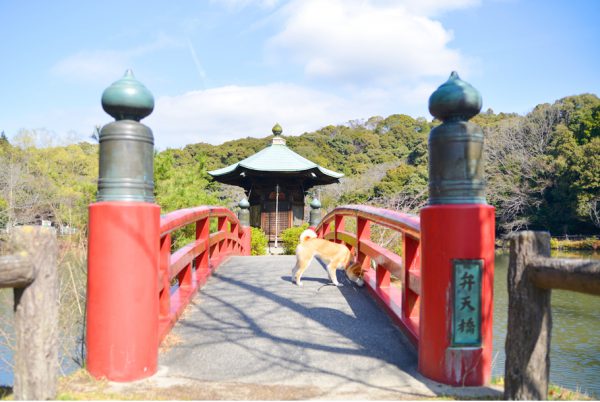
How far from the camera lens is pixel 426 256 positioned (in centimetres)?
293

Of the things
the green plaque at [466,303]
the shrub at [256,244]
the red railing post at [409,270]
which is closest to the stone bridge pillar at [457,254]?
the green plaque at [466,303]

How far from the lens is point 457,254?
9.11 feet

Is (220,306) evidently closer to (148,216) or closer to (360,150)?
(148,216)

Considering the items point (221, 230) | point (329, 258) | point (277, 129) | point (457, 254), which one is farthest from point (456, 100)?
point (277, 129)

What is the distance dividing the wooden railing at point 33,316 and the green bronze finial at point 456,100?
2347 millimetres

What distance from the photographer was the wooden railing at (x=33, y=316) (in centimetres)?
228

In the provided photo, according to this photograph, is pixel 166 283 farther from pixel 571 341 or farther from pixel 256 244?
pixel 256 244

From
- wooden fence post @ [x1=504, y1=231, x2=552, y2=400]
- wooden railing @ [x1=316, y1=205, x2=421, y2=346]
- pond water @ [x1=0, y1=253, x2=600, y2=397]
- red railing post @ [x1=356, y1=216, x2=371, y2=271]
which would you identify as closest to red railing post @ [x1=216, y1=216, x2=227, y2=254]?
red railing post @ [x1=356, y1=216, x2=371, y2=271]

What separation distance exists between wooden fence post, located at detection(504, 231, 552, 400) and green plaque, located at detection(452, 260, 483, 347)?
32 cm

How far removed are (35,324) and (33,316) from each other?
1.6 inches

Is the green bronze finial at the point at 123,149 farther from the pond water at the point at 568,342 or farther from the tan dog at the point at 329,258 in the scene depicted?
the tan dog at the point at 329,258

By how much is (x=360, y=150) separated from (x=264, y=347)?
54779 millimetres

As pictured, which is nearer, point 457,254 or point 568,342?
point 457,254

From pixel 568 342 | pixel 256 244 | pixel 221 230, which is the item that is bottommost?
pixel 568 342
